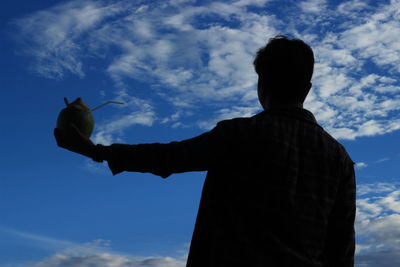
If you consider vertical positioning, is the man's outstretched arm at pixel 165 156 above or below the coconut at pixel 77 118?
below

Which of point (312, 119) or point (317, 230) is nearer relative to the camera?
point (317, 230)

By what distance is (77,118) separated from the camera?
12.2ft

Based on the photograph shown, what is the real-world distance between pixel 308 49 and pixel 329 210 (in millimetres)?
1118

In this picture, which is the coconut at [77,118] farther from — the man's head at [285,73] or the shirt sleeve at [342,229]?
the shirt sleeve at [342,229]

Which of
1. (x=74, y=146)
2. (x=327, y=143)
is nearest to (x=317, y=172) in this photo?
(x=327, y=143)

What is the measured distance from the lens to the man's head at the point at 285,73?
339 centimetres

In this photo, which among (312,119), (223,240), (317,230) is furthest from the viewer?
(312,119)

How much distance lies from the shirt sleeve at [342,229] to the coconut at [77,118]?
1891 mm

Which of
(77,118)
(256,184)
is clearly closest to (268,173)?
(256,184)

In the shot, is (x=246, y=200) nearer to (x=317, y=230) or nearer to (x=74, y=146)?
(x=317, y=230)

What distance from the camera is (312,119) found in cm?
342

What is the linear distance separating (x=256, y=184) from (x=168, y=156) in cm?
57

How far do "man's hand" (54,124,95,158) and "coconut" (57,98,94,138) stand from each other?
0.34 ft

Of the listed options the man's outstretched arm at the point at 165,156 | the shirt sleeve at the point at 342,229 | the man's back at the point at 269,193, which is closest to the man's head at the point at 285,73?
the man's back at the point at 269,193
